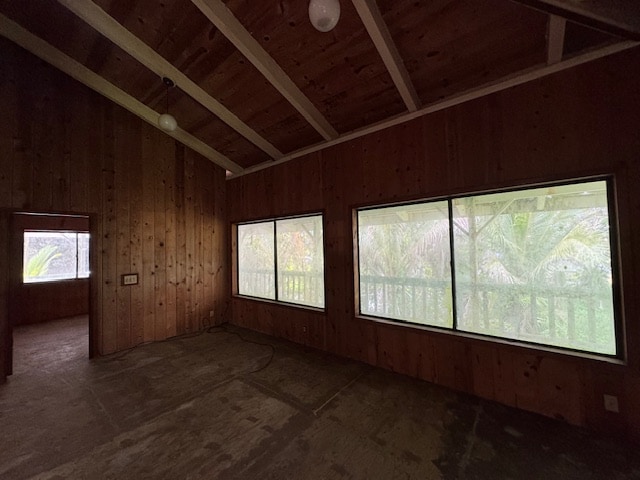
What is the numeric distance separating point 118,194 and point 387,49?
164 inches

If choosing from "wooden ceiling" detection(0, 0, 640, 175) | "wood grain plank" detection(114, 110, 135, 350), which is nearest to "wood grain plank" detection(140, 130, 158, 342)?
"wood grain plank" detection(114, 110, 135, 350)

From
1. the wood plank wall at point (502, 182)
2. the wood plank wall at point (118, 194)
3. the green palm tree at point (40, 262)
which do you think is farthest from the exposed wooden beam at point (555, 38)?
the green palm tree at point (40, 262)

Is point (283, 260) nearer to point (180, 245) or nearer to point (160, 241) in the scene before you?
point (180, 245)

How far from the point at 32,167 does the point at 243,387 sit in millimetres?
3839

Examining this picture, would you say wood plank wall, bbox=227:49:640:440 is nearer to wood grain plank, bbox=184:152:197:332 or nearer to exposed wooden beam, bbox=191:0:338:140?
exposed wooden beam, bbox=191:0:338:140

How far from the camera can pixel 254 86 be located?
9.84ft

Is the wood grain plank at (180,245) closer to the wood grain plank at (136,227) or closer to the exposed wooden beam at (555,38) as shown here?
the wood grain plank at (136,227)

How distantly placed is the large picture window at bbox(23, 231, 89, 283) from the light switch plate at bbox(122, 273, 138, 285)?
3.51 m

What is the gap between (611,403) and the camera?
1.92m

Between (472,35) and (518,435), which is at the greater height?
(472,35)

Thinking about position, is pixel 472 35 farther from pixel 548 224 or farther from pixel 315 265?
pixel 315 265

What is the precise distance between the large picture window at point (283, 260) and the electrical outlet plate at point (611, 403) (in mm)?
2925

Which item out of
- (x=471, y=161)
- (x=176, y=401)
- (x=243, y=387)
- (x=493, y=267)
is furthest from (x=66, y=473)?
(x=471, y=161)

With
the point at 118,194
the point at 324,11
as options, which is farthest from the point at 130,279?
the point at 324,11
